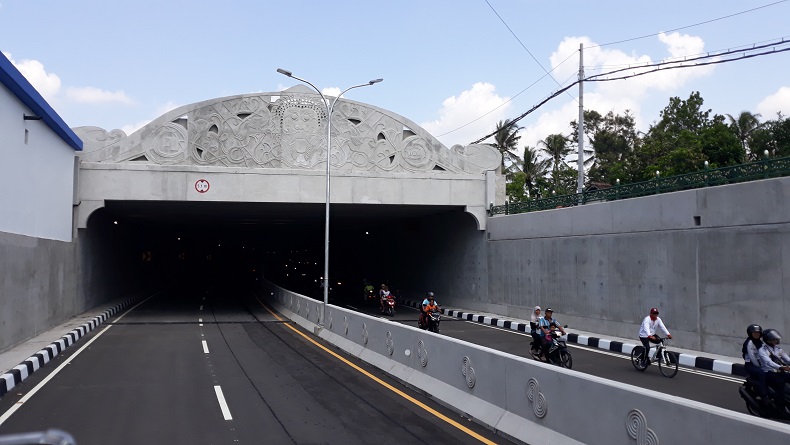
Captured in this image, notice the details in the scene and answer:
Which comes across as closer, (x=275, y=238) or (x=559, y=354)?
(x=559, y=354)

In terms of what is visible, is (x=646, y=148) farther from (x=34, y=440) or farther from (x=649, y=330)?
(x=34, y=440)

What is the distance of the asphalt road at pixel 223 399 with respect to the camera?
875 cm

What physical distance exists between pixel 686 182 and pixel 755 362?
30.8 ft

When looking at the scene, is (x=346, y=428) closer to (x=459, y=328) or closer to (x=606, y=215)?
(x=606, y=215)

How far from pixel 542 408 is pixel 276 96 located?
2264cm

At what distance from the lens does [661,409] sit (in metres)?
6.05

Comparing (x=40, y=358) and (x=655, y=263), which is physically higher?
(x=655, y=263)

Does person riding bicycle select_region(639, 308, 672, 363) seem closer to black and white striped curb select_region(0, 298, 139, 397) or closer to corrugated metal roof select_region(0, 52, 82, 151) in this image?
black and white striped curb select_region(0, 298, 139, 397)

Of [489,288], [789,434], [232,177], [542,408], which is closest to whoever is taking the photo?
[789,434]

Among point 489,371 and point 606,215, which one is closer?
point 489,371

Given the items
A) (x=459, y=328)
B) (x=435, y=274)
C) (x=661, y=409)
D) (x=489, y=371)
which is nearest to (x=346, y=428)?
(x=489, y=371)

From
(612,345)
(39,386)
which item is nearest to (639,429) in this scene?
(39,386)

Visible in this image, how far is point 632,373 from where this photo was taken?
14.4 m

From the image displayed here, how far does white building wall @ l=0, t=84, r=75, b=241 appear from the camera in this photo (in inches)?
680
